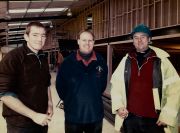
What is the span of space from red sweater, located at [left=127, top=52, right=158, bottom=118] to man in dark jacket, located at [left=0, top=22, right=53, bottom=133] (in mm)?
876

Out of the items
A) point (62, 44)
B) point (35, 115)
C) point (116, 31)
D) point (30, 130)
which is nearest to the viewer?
point (35, 115)

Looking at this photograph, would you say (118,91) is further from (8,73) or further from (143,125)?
(8,73)

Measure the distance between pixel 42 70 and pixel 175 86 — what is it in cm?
124

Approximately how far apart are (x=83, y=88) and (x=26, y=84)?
68cm

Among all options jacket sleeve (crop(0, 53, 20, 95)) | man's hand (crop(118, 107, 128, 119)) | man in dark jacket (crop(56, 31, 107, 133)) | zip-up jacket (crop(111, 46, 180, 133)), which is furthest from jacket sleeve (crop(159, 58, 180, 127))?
jacket sleeve (crop(0, 53, 20, 95))

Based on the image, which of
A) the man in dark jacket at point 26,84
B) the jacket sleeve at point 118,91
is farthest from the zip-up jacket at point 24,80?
the jacket sleeve at point 118,91

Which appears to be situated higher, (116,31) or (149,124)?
(116,31)

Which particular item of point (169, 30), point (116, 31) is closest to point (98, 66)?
point (169, 30)

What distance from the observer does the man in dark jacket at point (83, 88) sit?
2547 mm

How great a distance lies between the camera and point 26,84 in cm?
200

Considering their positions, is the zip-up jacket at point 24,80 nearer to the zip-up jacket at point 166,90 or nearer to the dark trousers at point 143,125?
the dark trousers at point 143,125

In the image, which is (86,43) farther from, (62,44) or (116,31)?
(116,31)

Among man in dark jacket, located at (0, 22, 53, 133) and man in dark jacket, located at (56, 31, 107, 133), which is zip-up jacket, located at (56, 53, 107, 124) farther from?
man in dark jacket, located at (0, 22, 53, 133)

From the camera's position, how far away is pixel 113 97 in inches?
105
